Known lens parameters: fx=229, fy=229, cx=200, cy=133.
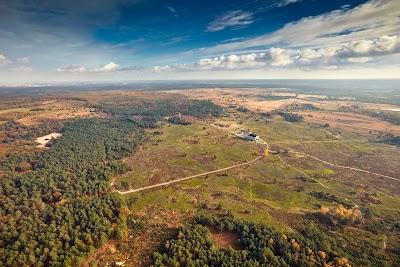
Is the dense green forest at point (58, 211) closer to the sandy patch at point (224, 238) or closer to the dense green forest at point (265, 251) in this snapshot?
the dense green forest at point (265, 251)

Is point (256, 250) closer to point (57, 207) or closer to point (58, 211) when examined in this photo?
point (58, 211)

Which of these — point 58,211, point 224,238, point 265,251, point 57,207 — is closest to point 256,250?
point 265,251

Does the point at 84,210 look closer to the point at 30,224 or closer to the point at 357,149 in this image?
the point at 30,224

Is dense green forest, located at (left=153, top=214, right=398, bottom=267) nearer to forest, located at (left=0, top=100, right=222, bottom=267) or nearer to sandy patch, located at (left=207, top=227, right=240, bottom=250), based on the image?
sandy patch, located at (left=207, top=227, right=240, bottom=250)

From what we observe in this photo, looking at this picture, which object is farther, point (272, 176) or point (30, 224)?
point (272, 176)

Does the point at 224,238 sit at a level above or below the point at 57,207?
below

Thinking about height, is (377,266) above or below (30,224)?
below

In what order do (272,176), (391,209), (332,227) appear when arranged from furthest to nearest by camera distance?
(272,176), (391,209), (332,227)

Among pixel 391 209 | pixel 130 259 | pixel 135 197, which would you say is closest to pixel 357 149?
pixel 391 209

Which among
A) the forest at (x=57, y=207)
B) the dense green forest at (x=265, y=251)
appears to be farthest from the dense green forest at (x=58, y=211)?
the dense green forest at (x=265, y=251)
